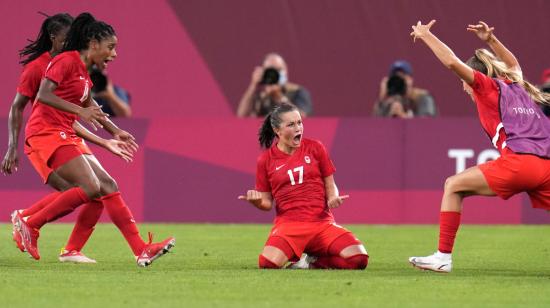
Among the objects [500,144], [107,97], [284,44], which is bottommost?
[500,144]

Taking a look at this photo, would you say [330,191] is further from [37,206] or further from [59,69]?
[37,206]

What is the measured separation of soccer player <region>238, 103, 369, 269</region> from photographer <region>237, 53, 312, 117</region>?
5918mm

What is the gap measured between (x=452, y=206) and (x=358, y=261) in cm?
101

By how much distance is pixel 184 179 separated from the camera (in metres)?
16.4

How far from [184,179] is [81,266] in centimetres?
611

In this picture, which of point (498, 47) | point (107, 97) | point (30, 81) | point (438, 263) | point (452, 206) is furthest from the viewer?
point (107, 97)

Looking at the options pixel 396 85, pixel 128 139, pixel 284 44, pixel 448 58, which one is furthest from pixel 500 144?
pixel 284 44

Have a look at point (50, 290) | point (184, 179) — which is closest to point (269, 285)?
point (50, 290)

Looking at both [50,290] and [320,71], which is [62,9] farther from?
[50,290]

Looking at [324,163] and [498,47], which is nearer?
[498,47]

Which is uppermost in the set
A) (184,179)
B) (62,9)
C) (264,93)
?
(62,9)

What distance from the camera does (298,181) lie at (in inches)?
417

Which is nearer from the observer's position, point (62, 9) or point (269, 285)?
point (269, 285)

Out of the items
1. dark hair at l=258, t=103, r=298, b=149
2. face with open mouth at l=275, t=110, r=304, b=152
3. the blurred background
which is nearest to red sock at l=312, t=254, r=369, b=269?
face with open mouth at l=275, t=110, r=304, b=152
